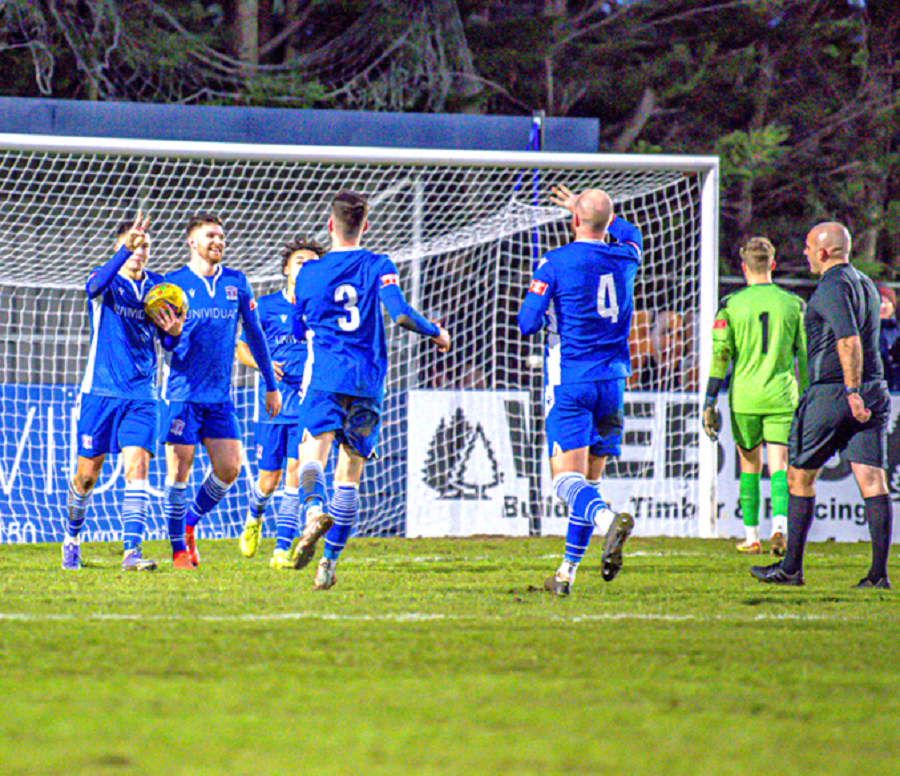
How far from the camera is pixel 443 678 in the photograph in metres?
4.01

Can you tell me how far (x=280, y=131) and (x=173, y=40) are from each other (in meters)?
7.03

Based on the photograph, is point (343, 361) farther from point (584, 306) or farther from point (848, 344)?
point (848, 344)

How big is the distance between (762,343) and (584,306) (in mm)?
3228

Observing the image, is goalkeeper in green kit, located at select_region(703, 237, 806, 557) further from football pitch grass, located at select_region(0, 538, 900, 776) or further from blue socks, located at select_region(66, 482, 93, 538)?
blue socks, located at select_region(66, 482, 93, 538)

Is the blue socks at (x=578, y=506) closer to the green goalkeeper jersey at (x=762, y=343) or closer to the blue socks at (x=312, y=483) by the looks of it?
the blue socks at (x=312, y=483)

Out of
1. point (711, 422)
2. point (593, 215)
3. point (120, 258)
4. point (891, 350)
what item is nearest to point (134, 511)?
point (120, 258)

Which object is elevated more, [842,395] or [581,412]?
[842,395]

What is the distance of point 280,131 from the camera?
13.5 m

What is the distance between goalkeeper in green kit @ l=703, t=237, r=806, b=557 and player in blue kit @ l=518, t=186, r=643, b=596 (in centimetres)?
280

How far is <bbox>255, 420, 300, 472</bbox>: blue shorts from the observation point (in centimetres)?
860

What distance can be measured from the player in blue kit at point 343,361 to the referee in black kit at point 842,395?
2127 mm

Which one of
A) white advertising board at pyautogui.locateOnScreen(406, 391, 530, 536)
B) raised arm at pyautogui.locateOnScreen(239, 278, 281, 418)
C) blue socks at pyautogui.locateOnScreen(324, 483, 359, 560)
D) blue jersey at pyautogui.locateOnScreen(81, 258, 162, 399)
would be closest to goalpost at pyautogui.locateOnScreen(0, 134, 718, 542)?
white advertising board at pyautogui.locateOnScreen(406, 391, 530, 536)

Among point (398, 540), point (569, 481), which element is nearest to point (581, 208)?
point (569, 481)

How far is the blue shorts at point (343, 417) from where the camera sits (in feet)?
20.1
